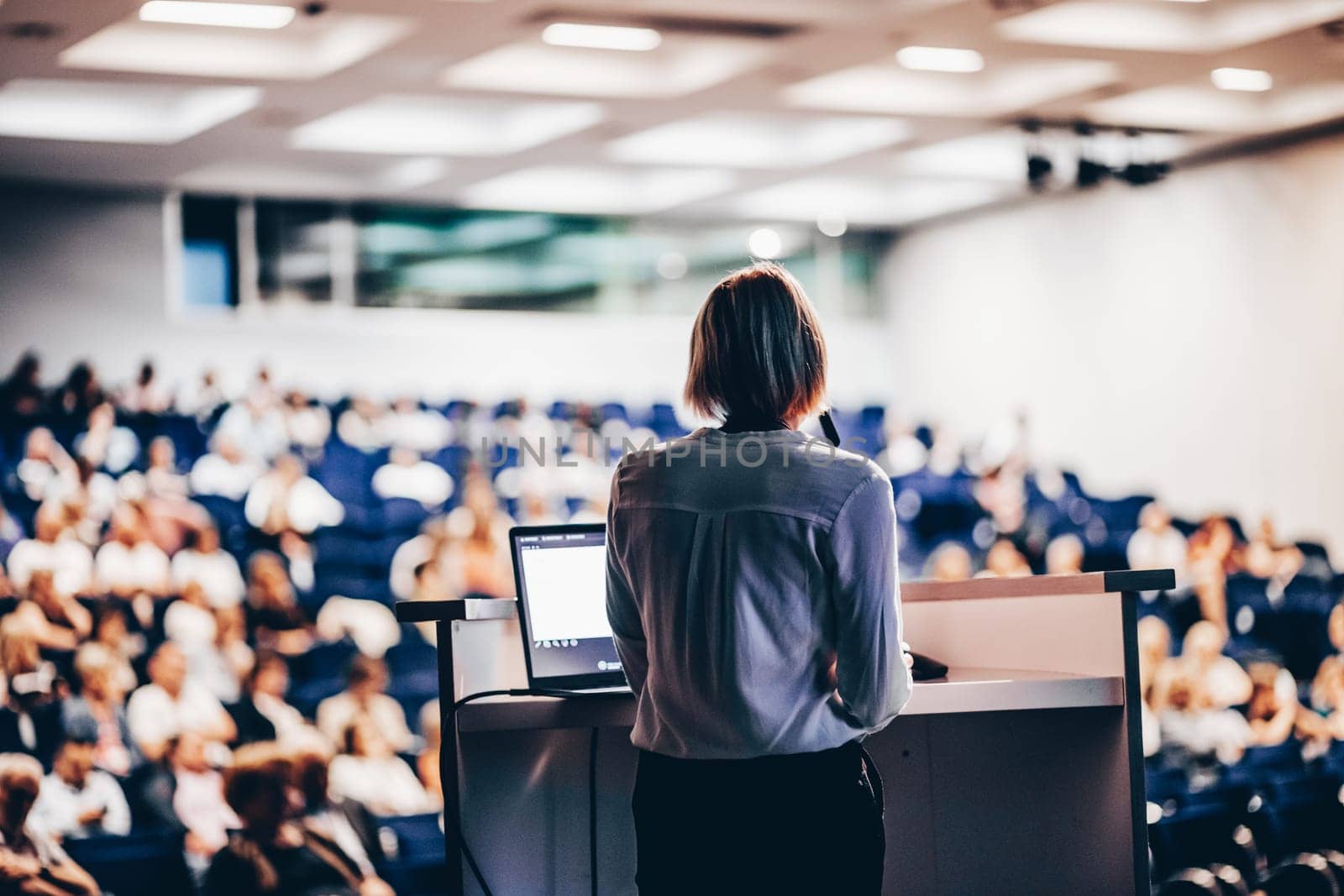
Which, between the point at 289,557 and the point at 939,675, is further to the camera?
the point at 289,557

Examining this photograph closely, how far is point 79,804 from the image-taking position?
368 centimetres

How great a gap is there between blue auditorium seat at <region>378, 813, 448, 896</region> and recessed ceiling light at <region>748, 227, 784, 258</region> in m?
6.42

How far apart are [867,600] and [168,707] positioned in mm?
3255

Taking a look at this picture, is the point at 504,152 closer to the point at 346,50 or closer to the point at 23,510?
the point at 346,50

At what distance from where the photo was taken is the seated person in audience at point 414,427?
7.16 meters

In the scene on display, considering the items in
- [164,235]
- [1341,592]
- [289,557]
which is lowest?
[1341,592]

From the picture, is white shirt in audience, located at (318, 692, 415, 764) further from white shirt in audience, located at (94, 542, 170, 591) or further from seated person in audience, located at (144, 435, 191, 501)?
seated person in audience, located at (144, 435, 191, 501)

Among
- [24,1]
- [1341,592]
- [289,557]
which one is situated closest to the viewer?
[24,1]

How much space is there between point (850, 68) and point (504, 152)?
191 cm

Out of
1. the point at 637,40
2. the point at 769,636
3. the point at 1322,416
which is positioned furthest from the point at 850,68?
the point at 769,636

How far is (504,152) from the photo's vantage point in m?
6.90

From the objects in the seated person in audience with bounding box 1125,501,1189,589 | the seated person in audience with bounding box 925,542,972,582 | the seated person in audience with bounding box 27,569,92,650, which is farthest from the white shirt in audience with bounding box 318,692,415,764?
the seated person in audience with bounding box 1125,501,1189,589

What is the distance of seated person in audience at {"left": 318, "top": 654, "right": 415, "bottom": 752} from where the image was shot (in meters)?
4.08

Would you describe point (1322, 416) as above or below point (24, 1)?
below
